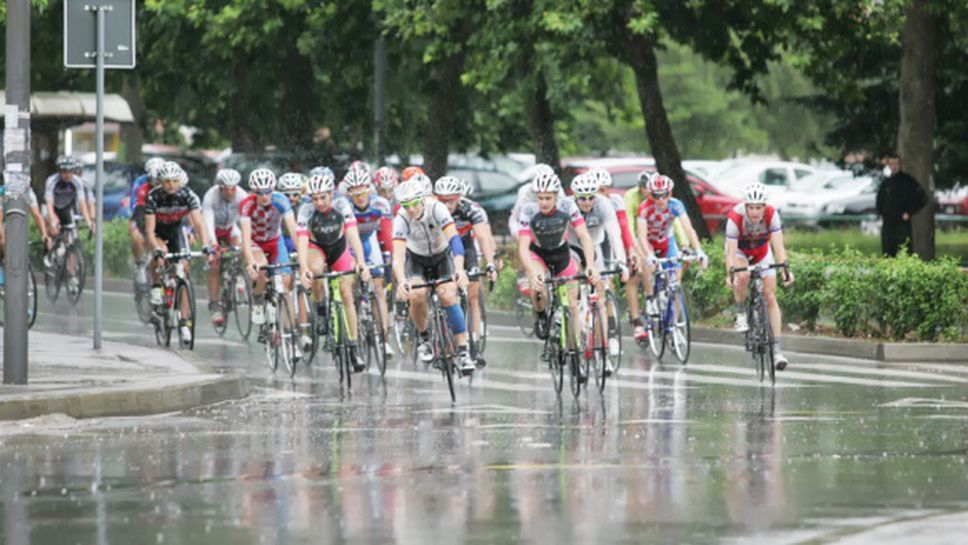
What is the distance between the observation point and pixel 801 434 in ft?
46.9

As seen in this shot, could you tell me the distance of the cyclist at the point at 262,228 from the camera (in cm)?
2067

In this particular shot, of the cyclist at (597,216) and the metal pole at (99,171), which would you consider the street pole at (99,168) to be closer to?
the metal pole at (99,171)

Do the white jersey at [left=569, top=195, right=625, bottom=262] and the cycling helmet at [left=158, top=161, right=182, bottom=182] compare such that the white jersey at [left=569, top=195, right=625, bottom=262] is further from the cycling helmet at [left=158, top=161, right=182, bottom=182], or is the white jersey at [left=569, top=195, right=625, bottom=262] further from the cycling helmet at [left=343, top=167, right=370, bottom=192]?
the cycling helmet at [left=158, top=161, right=182, bottom=182]

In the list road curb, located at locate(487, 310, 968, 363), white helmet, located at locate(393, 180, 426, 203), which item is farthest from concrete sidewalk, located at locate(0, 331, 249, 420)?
road curb, located at locate(487, 310, 968, 363)

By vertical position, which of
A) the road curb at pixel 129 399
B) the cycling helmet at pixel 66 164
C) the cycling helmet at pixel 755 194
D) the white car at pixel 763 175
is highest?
the white car at pixel 763 175

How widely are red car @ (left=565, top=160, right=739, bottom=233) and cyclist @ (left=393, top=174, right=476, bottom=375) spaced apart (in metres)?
28.1

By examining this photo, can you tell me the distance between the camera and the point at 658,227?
21516 millimetres

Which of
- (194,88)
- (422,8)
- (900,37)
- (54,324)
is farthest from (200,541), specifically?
(194,88)

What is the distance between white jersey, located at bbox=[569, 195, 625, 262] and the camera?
1850cm

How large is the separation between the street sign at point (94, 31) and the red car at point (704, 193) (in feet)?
87.8

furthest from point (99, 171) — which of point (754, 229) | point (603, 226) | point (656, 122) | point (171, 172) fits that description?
point (656, 122)

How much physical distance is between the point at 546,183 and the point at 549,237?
1.45 ft

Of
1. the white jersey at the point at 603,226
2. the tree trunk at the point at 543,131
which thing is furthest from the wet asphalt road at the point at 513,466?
the tree trunk at the point at 543,131

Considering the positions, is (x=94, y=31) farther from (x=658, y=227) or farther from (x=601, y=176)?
(x=658, y=227)
